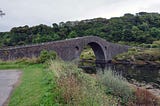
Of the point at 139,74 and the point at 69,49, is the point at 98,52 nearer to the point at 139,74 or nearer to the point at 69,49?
the point at 69,49

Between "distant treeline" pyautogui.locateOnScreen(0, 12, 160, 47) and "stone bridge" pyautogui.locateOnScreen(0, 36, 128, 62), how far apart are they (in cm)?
1263

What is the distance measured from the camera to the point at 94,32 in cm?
9869

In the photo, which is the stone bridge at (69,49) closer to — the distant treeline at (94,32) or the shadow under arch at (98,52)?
the shadow under arch at (98,52)

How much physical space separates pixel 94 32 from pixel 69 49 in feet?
142

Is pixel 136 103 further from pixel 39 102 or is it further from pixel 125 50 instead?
pixel 125 50

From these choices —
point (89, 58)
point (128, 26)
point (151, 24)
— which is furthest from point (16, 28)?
point (151, 24)

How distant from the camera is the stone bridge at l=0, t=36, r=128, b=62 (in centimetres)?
3369

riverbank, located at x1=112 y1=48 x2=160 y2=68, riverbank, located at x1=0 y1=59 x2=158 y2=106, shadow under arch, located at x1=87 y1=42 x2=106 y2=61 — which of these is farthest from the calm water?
shadow under arch, located at x1=87 y1=42 x2=106 y2=61

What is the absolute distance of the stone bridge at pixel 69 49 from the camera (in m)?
33.7

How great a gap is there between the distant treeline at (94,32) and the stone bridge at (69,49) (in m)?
12.6

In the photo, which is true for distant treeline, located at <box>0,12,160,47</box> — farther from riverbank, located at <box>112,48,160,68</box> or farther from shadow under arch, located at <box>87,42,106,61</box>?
riverbank, located at <box>112,48,160,68</box>

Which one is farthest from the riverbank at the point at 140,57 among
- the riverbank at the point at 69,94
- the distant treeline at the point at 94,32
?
the riverbank at the point at 69,94

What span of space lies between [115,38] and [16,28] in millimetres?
30601

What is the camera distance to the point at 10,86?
15.9 meters
